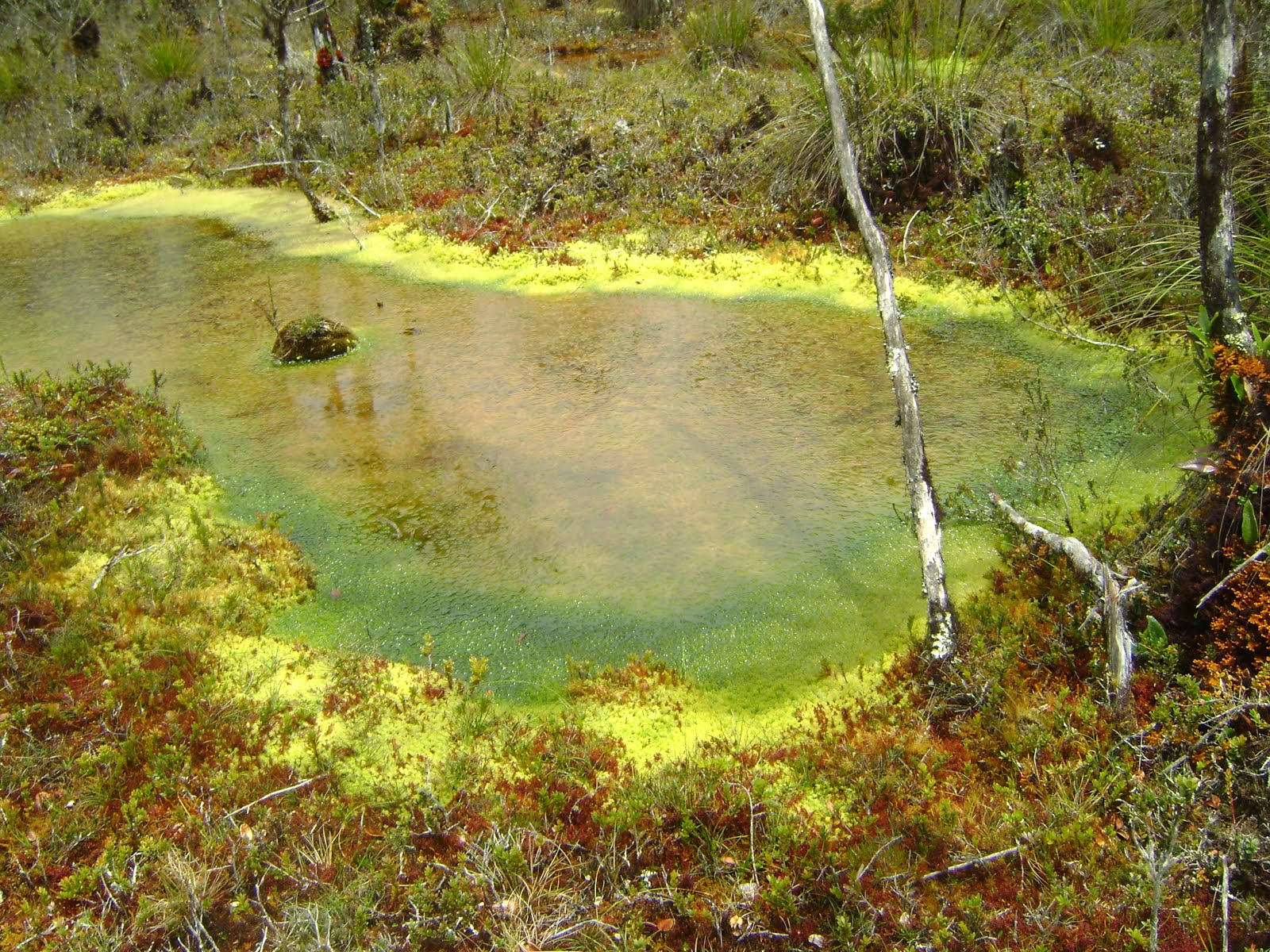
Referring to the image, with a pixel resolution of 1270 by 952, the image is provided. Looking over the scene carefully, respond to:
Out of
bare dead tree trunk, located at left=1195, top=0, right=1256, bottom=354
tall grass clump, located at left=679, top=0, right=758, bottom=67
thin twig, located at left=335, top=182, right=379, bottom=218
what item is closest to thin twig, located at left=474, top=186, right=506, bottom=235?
thin twig, located at left=335, top=182, right=379, bottom=218

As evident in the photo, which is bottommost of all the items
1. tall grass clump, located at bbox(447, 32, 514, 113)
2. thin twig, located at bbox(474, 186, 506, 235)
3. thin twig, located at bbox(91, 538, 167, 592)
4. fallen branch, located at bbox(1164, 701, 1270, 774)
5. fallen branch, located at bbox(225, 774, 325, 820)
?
fallen branch, located at bbox(225, 774, 325, 820)

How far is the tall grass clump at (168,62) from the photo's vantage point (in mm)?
18406

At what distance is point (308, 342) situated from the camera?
8242mm

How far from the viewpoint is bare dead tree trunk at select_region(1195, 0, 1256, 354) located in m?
3.66

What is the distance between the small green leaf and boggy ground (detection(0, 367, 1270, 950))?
516 mm

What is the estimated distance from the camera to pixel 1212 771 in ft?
10.1

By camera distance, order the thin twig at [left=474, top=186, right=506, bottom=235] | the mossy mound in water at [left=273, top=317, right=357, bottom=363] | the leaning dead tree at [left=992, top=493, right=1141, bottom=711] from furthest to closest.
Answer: the thin twig at [left=474, top=186, right=506, bottom=235] → the mossy mound in water at [left=273, top=317, right=357, bottom=363] → the leaning dead tree at [left=992, top=493, right=1141, bottom=711]

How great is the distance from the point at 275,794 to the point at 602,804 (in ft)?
4.35

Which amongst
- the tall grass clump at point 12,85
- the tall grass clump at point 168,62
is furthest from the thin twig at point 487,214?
the tall grass clump at point 12,85

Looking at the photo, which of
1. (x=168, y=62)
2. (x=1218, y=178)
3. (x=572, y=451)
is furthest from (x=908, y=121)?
(x=168, y=62)

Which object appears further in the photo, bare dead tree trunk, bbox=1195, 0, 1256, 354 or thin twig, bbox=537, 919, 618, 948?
bare dead tree trunk, bbox=1195, 0, 1256, 354

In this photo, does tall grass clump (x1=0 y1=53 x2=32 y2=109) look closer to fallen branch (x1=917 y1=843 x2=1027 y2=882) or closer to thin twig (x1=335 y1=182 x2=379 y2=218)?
thin twig (x1=335 y1=182 x2=379 y2=218)

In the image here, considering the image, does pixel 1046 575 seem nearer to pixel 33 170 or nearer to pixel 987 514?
pixel 987 514

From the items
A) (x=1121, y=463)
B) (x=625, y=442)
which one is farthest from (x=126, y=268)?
(x=1121, y=463)
